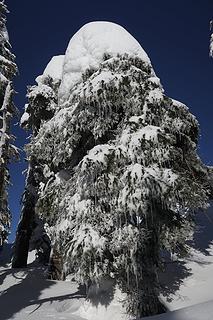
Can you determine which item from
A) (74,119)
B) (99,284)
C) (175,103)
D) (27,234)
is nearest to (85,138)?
(74,119)

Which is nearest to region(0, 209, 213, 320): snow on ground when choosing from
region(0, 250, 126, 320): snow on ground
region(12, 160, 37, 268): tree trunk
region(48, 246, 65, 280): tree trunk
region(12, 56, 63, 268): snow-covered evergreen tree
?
region(0, 250, 126, 320): snow on ground

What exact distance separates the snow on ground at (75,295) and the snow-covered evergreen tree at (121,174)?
0.94m

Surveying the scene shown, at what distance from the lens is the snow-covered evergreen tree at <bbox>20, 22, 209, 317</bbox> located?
29.8 ft

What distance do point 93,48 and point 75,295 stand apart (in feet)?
29.7

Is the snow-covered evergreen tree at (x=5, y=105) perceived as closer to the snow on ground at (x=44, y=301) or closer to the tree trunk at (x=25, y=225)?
the snow on ground at (x=44, y=301)

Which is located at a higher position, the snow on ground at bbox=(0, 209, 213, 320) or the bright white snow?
the bright white snow

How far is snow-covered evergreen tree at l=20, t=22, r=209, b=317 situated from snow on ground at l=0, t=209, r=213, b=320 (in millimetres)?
939

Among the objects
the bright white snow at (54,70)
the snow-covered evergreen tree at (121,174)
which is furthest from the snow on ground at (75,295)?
the bright white snow at (54,70)

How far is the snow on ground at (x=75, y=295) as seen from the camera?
30.9 ft

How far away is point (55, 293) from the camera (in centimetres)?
1172

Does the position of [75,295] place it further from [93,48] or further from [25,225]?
[93,48]

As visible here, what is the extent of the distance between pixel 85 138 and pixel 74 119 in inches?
32.6

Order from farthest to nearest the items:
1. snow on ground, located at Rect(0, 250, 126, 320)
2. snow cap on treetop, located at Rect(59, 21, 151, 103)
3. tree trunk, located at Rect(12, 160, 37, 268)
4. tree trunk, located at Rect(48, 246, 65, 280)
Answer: tree trunk, located at Rect(12, 160, 37, 268), tree trunk, located at Rect(48, 246, 65, 280), snow cap on treetop, located at Rect(59, 21, 151, 103), snow on ground, located at Rect(0, 250, 126, 320)

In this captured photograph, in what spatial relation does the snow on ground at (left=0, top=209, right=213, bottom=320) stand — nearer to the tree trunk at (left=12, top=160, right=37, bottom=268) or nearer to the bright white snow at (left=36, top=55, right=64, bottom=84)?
the tree trunk at (left=12, top=160, right=37, bottom=268)
